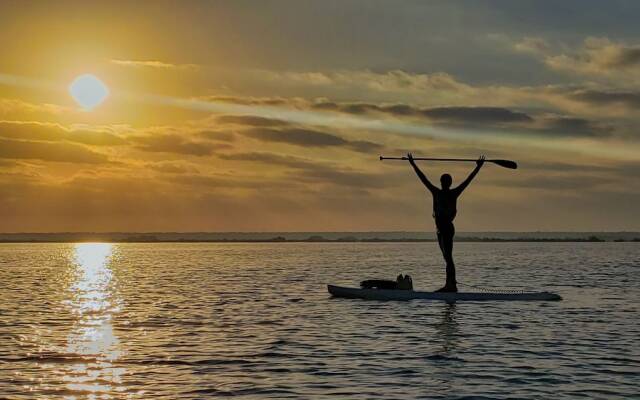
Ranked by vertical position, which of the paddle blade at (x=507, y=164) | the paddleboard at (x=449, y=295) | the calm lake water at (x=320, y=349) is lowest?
the calm lake water at (x=320, y=349)

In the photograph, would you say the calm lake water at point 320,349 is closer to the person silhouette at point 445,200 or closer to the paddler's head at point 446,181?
the person silhouette at point 445,200

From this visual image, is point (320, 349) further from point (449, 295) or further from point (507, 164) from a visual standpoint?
point (507, 164)

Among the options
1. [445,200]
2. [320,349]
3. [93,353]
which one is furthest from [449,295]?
[93,353]

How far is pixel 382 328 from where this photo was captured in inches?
1009

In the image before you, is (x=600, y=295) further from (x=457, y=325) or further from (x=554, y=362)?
(x=554, y=362)

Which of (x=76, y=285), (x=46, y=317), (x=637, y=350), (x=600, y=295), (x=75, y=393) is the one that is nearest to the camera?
(x=75, y=393)

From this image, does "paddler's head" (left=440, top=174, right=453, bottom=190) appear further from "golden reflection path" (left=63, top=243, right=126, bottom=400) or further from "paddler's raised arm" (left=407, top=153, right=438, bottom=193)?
"golden reflection path" (left=63, top=243, right=126, bottom=400)

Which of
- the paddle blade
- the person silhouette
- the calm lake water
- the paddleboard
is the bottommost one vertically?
the calm lake water

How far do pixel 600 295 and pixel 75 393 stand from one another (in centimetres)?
2864

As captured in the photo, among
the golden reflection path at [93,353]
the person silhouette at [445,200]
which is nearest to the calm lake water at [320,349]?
the golden reflection path at [93,353]

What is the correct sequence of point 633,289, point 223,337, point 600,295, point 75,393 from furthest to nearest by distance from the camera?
1. point 633,289
2. point 600,295
3. point 223,337
4. point 75,393

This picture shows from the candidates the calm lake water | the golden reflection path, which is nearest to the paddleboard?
the calm lake water

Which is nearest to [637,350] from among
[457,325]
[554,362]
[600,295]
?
[554,362]

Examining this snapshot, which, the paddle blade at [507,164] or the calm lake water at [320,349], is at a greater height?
the paddle blade at [507,164]
